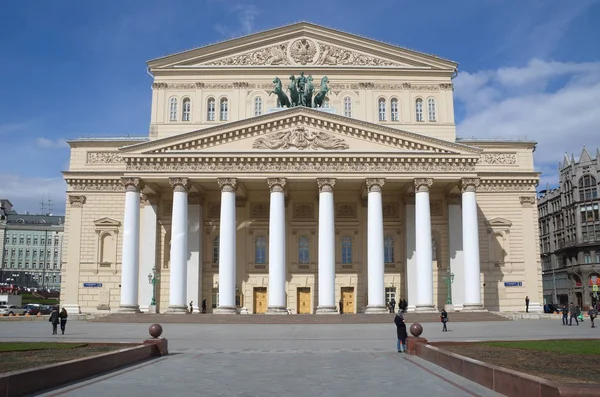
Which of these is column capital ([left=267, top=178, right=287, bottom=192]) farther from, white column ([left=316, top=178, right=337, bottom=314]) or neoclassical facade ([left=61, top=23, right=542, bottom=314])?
white column ([left=316, top=178, right=337, bottom=314])

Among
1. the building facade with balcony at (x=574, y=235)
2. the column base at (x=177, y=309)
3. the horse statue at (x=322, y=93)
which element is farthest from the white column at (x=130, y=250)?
the building facade with balcony at (x=574, y=235)

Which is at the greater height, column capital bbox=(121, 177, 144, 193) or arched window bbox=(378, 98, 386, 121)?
arched window bbox=(378, 98, 386, 121)

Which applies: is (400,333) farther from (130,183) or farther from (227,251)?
(130,183)

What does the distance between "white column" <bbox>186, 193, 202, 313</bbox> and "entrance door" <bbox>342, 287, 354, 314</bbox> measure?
11.5m

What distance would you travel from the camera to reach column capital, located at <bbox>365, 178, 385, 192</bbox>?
45.6 meters

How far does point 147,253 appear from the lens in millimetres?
49625

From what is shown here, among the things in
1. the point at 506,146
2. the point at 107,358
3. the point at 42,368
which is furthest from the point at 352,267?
the point at 42,368

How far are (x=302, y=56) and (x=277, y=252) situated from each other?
794 inches

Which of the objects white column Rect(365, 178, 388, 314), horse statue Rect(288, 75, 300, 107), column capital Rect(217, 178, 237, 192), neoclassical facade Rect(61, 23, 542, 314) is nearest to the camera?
white column Rect(365, 178, 388, 314)

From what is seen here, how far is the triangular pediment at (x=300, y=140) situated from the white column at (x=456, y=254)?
6562 millimetres

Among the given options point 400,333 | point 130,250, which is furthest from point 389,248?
point 400,333

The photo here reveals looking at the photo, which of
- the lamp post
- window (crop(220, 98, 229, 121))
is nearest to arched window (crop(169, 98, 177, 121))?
window (crop(220, 98, 229, 121))

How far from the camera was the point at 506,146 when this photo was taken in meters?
53.6

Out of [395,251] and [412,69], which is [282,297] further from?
[412,69]
